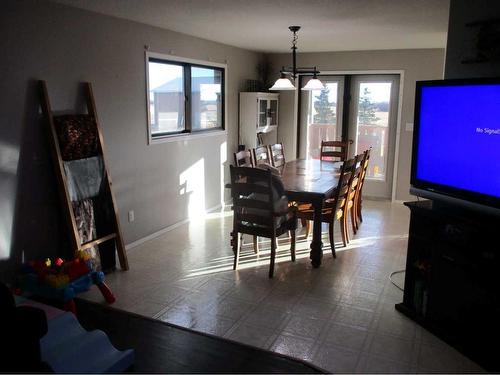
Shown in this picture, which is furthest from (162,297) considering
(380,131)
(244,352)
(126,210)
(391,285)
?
(380,131)

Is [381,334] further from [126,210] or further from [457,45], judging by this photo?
[126,210]

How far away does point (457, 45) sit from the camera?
2.77 m

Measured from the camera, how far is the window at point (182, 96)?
15.1ft

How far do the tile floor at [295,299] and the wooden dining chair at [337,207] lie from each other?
279mm

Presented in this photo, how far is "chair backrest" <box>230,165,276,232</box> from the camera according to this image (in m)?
3.51

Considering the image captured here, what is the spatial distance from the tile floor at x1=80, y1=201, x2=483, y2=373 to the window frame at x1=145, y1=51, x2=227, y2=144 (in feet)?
3.69

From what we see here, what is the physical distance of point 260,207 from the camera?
11.8 ft

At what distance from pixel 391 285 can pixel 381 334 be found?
0.80 meters

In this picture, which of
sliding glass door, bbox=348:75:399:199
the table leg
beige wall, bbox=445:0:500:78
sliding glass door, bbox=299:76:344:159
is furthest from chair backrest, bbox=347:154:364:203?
sliding glass door, bbox=299:76:344:159

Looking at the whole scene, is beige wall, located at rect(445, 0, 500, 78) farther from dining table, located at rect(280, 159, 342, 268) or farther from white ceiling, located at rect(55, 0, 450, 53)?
dining table, located at rect(280, 159, 342, 268)

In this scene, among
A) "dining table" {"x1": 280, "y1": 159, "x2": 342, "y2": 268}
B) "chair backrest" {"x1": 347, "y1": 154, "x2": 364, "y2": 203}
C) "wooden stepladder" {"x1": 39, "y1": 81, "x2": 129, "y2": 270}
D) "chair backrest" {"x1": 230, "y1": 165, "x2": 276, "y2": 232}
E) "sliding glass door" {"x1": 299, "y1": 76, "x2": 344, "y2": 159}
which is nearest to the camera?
"wooden stepladder" {"x1": 39, "y1": 81, "x2": 129, "y2": 270}

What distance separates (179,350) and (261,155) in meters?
3.01

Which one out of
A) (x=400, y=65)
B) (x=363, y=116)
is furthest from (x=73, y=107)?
(x=400, y=65)

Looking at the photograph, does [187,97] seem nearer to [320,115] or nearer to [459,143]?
[320,115]
